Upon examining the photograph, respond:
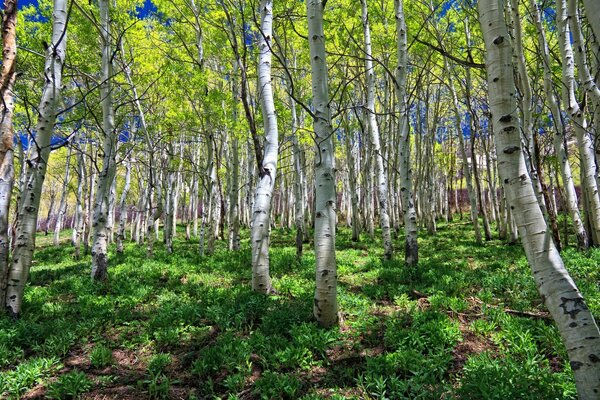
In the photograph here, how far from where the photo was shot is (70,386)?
3254mm

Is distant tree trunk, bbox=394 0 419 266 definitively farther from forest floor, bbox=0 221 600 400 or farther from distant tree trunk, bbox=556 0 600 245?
distant tree trunk, bbox=556 0 600 245

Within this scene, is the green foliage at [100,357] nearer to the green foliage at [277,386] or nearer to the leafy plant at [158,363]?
the leafy plant at [158,363]

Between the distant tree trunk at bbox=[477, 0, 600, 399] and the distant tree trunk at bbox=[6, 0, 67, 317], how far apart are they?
18.0ft

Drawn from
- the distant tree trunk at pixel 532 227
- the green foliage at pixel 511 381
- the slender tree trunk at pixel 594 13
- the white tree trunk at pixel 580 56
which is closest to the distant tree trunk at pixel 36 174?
the distant tree trunk at pixel 532 227

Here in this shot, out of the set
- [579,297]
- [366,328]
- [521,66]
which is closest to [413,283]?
[366,328]

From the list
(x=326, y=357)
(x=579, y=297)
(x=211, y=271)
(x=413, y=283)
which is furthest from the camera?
(x=211, y=271)

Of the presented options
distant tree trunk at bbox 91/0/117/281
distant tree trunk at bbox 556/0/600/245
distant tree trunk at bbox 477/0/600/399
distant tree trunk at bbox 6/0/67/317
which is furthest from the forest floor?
distant tree trunk at bbox 556/0/600/245

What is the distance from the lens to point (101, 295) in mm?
6230

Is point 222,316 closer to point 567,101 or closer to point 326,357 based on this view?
point 326,357

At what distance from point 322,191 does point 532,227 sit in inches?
92.4

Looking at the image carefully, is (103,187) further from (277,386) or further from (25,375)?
(277,386)

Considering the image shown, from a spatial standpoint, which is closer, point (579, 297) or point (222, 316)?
point (579, 297)

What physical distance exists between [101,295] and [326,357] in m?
4.83

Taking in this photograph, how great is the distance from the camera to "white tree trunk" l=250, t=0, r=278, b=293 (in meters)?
5.46
